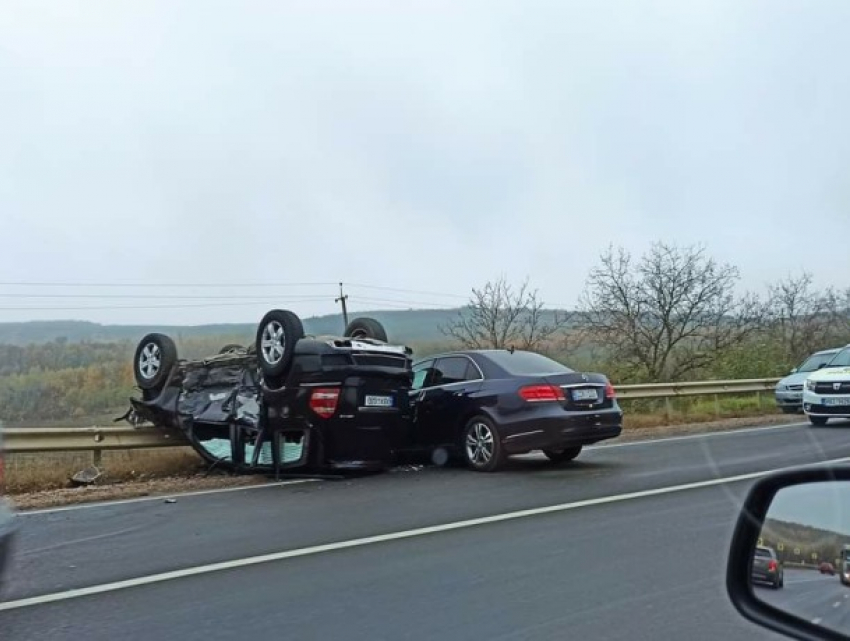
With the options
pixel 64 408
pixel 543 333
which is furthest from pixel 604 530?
pixel 543 333

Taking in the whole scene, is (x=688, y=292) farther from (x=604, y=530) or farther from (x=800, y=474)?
(x=800, y=474)

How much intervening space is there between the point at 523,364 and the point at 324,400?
2620mm

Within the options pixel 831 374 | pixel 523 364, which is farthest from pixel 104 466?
pixel 831 374

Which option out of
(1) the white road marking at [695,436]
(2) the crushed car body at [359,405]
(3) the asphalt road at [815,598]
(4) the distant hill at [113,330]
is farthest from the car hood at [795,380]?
(3) the asphalt road at [815,598]

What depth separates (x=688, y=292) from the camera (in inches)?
A: 1101

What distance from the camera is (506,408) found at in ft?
35.1

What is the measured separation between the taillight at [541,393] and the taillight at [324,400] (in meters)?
2.21

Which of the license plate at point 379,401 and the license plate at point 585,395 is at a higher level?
the license plate at point 379,401

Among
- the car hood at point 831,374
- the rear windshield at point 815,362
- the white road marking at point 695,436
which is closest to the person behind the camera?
the white road marking at point 695,436

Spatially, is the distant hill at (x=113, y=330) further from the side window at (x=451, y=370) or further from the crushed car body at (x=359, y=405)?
the side window at (x=451, y=370)

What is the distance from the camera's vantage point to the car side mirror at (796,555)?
2.30 meters

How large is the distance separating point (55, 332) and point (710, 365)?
18.8 metres

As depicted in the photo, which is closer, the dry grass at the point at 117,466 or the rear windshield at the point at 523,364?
the dry grass at the point at 117,466

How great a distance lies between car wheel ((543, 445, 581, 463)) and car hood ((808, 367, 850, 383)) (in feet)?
22.1
